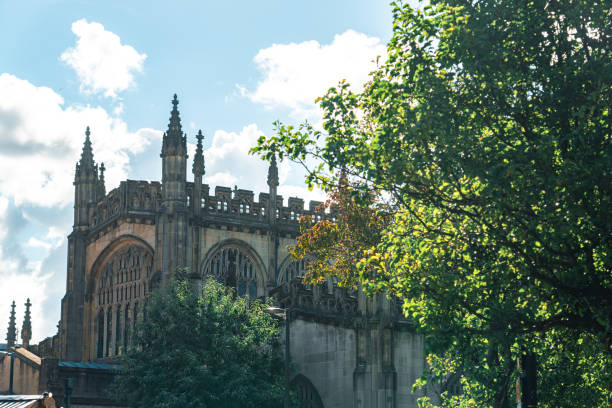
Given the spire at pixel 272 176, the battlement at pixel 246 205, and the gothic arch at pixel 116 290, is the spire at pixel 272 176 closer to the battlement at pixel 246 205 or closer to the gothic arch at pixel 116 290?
the battlement at pixel 246 205

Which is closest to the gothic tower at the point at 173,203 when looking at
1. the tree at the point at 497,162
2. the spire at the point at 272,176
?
the spire at the point at 272,176

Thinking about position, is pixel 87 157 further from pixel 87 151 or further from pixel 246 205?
pixel 246 205

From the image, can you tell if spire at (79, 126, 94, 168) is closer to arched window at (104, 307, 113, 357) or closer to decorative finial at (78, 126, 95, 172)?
decorative finial at (78, 126, 95, 172)

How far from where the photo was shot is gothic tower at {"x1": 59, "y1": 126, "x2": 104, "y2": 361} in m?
53.1

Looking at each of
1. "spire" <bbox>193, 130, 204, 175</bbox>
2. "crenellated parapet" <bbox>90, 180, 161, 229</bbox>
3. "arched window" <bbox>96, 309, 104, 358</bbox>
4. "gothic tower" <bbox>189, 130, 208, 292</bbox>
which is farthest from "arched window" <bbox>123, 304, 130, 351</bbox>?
"spire" <bbox>193, 130, 204, 175</bbox>

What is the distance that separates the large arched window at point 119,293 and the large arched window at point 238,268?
3238mm

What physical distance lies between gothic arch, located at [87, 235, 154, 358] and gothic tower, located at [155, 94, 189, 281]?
4.33 ft

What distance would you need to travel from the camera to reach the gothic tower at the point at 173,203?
4853cm

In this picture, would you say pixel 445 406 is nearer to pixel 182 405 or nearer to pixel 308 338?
pixel 182 405

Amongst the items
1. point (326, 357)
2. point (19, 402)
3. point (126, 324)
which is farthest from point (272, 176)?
point (19, 402)

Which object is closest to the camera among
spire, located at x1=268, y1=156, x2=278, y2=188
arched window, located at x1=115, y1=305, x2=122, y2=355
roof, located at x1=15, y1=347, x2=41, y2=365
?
roof, located at x1=15, y1=347, x2=41, y2=365

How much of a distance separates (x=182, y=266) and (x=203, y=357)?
42.5ft

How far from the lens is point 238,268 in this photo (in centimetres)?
5197

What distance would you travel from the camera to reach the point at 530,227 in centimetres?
1838
